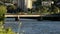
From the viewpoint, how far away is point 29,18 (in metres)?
37.7

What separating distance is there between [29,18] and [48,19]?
2.81 meters

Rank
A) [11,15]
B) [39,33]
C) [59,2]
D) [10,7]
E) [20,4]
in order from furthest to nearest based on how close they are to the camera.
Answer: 1. [20,4]
2. [59,2]
3. [10,7]
4. [11,15]
5. [39,33]

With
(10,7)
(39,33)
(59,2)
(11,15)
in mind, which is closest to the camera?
(39,33)

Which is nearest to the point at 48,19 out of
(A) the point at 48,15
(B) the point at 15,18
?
(A) the point at 48,15

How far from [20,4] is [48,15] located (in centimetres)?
1882

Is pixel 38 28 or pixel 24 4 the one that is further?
pixel 24 4

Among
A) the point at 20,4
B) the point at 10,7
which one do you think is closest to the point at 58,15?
the point at 10,7

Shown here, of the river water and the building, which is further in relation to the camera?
the building

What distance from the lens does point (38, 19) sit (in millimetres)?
36688

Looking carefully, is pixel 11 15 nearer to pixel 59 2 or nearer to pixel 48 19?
pixel 48 19

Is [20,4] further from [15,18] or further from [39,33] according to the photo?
[39,33]

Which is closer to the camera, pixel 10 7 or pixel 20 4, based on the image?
pixel 10 7

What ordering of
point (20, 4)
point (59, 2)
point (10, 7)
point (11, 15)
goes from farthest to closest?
point (20, 4) < point (59, 2) < point (10, 7) < point (11, 15)

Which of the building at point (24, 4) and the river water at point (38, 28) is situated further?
the building at point (24, 4)
